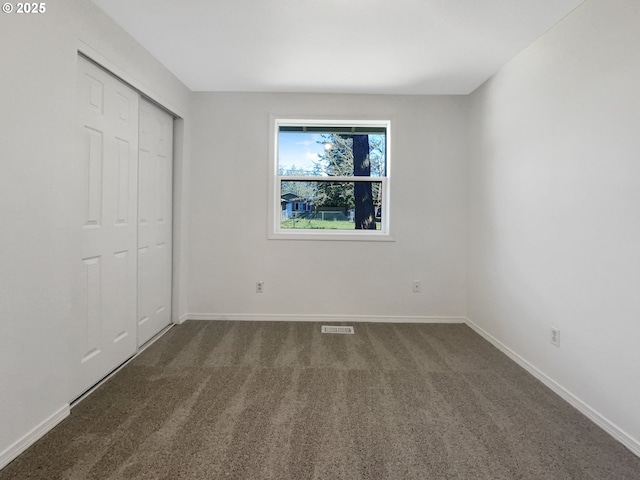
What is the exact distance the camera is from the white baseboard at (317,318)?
3512mm

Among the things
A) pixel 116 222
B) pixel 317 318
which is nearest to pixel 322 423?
pixel 317 318

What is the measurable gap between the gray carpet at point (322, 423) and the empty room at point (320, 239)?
0.05 ft

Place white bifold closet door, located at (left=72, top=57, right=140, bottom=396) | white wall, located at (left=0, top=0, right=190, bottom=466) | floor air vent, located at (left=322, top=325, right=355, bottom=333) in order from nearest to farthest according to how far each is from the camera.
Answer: white wall, located at (left=0, top=0, right=190, bottom=466)
white bifold closet door, located at (left=72, top=57, right=140, bottom=396)
floor air vent, located at (left=322, top=325, right=355, bottom=333)

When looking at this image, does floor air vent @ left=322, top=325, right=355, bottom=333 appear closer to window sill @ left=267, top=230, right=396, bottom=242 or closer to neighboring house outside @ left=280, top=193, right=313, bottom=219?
window sill @ left=267, top=230, right=396, bottom=242

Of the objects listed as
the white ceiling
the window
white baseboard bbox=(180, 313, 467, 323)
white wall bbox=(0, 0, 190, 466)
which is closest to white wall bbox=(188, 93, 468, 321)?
white baseboard bbox=(180, 313, 467, 323)

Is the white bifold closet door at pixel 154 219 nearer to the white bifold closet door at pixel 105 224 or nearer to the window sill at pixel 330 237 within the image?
the white bifold closet door at pixel 105 224

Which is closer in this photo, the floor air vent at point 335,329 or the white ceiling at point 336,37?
the white ceiling at point 336,37

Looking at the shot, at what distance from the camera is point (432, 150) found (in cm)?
350

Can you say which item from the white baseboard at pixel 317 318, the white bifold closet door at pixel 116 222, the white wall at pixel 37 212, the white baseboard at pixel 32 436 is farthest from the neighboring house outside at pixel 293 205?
the white baseboard at pixel 32 436

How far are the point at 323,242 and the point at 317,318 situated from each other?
0.81 metres

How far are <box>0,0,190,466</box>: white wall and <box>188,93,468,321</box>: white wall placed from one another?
158cm

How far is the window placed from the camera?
3.62 meters

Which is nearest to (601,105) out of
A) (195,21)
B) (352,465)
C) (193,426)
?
(352,465)

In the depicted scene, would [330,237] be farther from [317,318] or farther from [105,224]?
[105,224]
